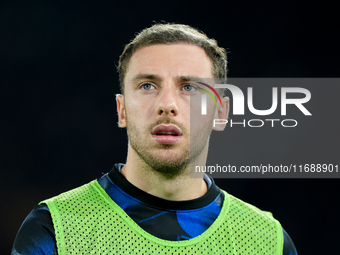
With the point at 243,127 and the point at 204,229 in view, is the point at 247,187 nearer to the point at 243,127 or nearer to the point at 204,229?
the point at 243,127

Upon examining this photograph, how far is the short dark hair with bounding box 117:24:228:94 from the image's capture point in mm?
2234

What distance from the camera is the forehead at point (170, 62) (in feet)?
6.89

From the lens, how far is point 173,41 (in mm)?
2221

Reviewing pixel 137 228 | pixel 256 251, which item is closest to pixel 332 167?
pixel 256 251

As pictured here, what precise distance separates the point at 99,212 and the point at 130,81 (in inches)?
27.2

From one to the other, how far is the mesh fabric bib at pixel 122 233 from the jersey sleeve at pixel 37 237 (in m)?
0.03

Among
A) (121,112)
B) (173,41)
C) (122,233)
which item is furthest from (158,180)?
(173,41)

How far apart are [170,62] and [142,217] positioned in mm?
795

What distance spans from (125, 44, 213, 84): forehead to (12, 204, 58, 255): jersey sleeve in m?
0.82

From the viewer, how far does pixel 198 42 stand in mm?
2283

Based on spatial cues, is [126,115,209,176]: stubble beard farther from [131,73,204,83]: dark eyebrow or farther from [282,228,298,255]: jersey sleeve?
[282,228,298,255]: jersey sleeve

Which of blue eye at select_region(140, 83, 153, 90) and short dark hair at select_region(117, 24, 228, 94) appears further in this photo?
short dark hair at select_region(117, 24, 228, 94)

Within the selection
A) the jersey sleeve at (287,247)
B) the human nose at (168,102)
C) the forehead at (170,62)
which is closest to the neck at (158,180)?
the human nose at (168,102)

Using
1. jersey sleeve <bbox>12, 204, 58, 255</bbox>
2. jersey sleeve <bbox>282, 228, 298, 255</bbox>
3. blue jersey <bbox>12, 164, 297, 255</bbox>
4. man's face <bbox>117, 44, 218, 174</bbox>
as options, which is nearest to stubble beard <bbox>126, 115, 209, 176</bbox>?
man's face <bbox>117, 44, 218, 174</bbox>
